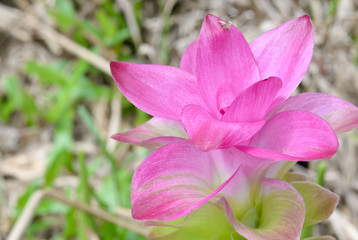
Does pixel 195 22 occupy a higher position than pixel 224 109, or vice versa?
pixel 224 109

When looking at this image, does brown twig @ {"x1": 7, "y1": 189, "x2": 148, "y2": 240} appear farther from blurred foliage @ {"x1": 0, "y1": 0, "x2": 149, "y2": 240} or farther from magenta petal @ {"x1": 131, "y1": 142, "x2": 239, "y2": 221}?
magenta petal @ {"x1": 131, "y1": 142, "x2": 239, "y2": 221}

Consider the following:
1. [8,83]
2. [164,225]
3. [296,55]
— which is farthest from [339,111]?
[8,83]

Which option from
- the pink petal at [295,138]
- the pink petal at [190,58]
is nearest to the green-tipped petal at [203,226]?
the pink petal at [295,138]

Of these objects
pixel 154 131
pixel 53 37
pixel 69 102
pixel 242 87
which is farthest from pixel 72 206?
pixel 53 37

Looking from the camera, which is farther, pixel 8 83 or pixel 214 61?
pixel 8 83

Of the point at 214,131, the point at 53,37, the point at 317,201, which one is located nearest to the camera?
the point at 214,131

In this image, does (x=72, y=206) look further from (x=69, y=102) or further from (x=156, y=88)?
(x=69, y=102)

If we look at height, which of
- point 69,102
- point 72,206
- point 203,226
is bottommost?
point 69,102

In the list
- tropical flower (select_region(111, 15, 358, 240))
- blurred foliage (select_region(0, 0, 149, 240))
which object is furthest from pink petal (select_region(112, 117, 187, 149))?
blurred foliage (select_region(0, 0, 149, 240))

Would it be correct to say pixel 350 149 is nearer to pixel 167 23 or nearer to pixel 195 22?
pixel 195 22
